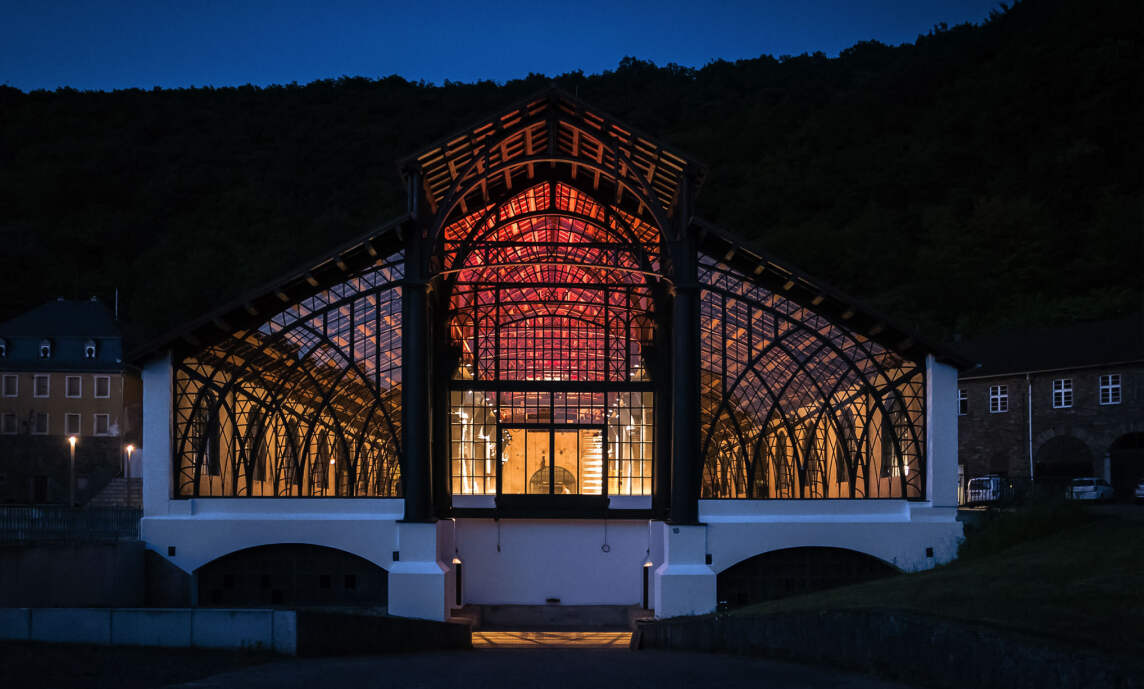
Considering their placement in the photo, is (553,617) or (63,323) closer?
(553,617)

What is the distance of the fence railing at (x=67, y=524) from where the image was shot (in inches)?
1025

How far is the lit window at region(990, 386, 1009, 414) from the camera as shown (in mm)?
51625

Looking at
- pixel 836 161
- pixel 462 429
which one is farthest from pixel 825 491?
pixel 836 161

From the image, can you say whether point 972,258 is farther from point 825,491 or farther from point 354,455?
point 354,455

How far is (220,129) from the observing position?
10744 cm

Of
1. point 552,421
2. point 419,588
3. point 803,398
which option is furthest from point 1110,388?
point 419,588

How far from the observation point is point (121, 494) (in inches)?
1575

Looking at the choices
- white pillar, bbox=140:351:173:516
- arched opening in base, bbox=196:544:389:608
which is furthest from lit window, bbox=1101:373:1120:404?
white pillar, bbox=140:351:173:516

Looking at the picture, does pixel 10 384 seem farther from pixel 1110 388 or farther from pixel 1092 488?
pixel 1110 388

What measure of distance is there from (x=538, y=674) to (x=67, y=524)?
55.9ft

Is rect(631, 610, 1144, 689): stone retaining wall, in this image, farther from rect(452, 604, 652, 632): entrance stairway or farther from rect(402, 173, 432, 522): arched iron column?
rect(452, 604, 652, 632): entrance stairway

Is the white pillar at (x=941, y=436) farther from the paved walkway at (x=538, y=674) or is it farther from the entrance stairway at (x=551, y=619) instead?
the paved walkway at (x=538, y=674)

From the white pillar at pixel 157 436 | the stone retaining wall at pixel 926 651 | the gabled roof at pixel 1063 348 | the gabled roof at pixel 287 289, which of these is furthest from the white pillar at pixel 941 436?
the white pillar at pixel 157 436

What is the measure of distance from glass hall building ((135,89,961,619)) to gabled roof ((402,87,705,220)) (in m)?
0.10
